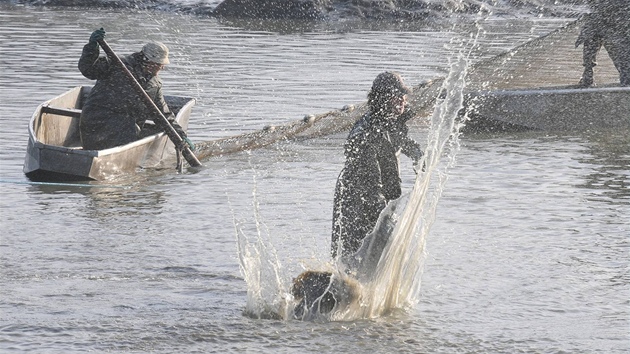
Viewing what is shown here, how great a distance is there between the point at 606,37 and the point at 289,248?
26.1ft


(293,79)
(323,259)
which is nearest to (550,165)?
(323,259)

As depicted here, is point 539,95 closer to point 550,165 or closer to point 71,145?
point 550,165

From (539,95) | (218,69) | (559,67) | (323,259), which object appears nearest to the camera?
(323,259)

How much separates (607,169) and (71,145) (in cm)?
649

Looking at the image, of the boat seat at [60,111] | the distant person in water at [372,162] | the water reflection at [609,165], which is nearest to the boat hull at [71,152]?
the boat seat at [60,111]

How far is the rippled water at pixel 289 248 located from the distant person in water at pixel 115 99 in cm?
68

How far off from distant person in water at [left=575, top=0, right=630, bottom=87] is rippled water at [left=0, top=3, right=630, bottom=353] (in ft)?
3.02

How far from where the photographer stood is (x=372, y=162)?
748 centimetres

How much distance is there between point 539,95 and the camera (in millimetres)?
15453

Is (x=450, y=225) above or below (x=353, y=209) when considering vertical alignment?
below

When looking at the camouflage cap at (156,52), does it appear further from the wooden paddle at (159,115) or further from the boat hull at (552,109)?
the boat hull at (552,109)

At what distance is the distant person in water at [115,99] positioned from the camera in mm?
12812

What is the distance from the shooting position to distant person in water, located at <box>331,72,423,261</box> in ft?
24.3

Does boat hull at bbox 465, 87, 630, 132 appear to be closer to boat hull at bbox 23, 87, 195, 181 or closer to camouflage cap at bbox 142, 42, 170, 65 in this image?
boat hull at bbox 23, 87, 195, 181
